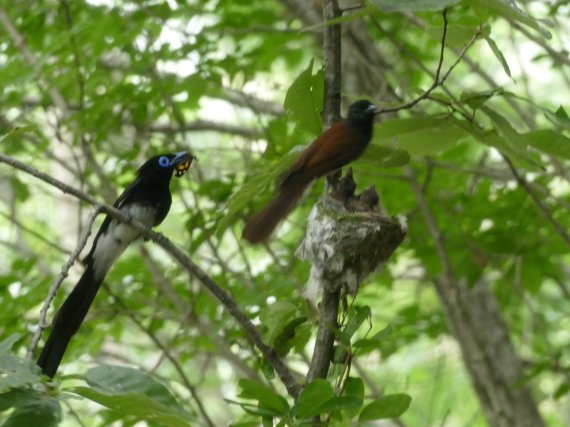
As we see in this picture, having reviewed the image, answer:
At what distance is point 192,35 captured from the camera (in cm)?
460

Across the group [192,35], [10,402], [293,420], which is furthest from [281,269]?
[10,402]

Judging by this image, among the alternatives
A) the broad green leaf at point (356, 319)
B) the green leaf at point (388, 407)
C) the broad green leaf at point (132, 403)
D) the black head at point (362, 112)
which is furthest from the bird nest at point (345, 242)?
the broad green leaf at point (132, 403)

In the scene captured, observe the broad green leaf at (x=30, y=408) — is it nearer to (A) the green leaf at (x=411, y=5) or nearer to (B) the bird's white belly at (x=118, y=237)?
(A) the green leaf at (x=411, y=5)

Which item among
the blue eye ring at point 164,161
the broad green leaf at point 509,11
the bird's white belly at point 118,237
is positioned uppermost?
the blue eye ring at point 164,161

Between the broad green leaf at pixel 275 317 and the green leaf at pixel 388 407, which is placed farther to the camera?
the broad green leaf at pixel 275 317

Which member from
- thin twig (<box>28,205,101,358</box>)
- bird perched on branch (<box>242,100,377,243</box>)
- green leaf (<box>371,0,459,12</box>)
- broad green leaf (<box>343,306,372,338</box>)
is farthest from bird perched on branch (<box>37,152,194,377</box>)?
green leaf (<box>371,0,459,12</box>)

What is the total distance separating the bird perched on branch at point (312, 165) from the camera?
276cm

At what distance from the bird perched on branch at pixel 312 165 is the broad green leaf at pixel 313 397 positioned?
2.54ft

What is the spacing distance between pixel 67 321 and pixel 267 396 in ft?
4.21

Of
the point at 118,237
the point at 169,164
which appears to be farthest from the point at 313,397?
the point at 118,237

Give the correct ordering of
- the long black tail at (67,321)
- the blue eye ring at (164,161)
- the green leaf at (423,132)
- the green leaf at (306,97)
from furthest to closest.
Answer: the blue eye ring at (164,161)
the long black tail at (67,321)
the green leaf at (423,132)
the green leaf at (306,97)

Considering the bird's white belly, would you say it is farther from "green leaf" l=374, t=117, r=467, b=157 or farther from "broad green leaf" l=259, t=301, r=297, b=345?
"green leaf" l=374, t=117, r=467, b=157

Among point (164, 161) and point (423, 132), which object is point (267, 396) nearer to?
point (423, 132)

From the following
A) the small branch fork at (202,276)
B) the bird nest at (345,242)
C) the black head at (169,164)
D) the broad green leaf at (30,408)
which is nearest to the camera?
the broad green leaf at (30,408)
